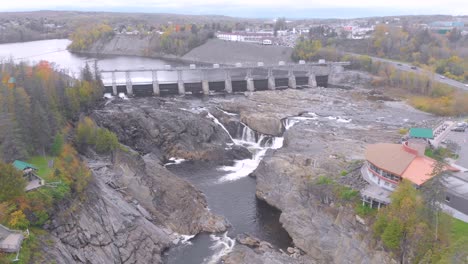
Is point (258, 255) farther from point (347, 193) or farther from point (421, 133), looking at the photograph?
point (421, 133)

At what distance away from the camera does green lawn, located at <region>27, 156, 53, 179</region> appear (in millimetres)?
30634

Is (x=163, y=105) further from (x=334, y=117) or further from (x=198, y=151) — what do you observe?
(x=334, y=117)

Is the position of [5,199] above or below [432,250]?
above

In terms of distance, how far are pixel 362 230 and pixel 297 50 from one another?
80306 millimetres

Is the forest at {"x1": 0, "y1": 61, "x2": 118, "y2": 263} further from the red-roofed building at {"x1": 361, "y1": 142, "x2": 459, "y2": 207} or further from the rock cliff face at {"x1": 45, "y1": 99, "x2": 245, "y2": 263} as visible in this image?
the red-roofed building at {"x1": 361, "y1": 142, "x2": 459, "y2": 207}

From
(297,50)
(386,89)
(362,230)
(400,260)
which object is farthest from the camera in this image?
(297,50)

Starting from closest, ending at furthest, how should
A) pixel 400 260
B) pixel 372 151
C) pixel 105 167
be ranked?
1. pixel 400 260
2. pixel 372 151
3. pixel 105 167

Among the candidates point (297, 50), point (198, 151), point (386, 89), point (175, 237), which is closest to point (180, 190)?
point (175, 237)

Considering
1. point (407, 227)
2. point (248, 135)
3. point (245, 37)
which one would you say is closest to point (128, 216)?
point (407, 227)

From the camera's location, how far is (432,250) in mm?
23328

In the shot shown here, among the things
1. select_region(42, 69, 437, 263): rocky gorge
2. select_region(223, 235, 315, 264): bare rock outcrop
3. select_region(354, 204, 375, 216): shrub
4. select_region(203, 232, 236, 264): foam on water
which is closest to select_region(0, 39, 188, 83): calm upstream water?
select_region(42, 69, 437, 263): rocky gorge

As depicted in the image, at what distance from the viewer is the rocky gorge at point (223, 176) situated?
29688 millimetres

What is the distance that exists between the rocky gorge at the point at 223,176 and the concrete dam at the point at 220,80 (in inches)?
293

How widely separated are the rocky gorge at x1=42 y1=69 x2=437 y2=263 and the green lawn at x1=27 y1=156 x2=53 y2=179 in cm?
367
